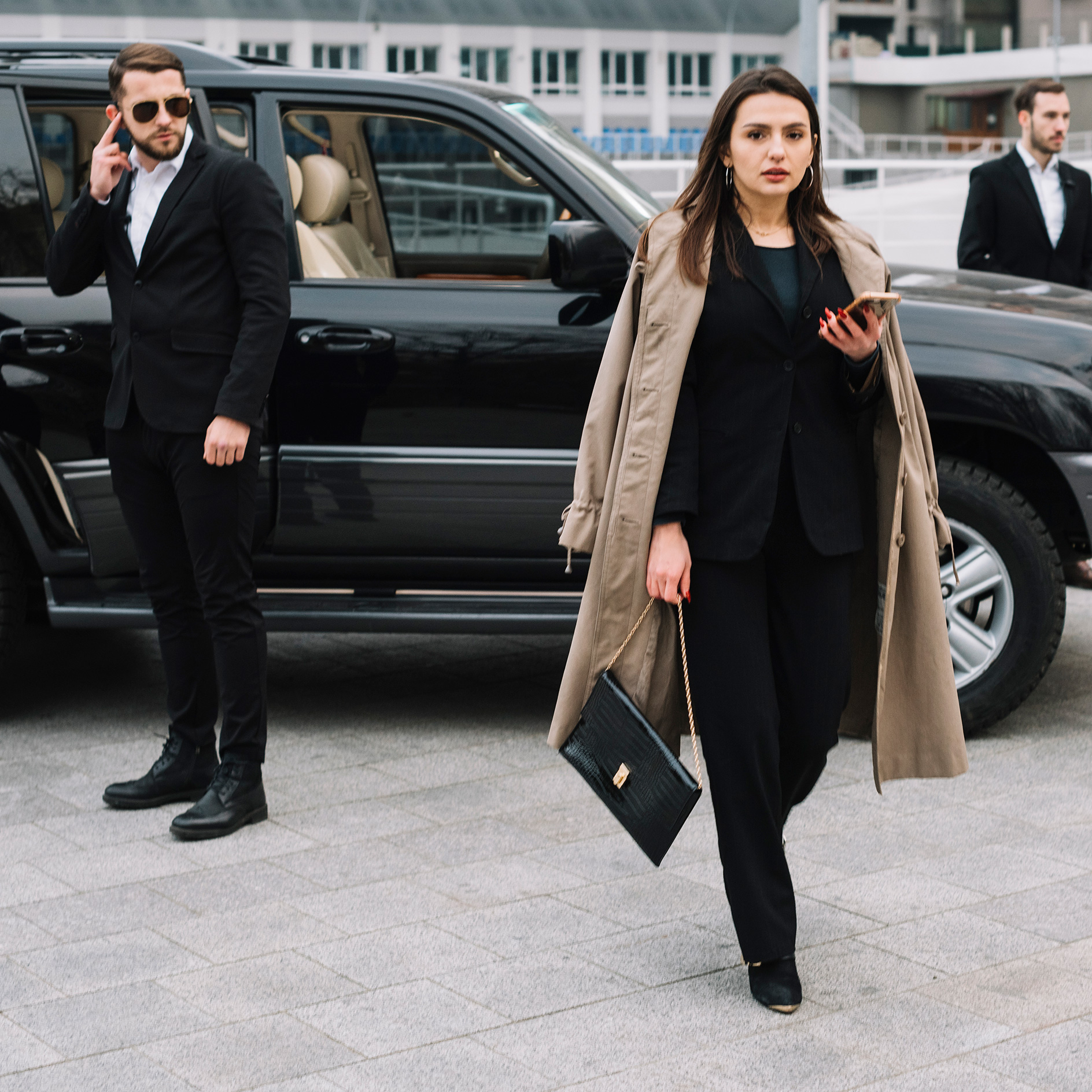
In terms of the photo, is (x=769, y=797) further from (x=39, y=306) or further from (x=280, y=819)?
(x=39, y=306)

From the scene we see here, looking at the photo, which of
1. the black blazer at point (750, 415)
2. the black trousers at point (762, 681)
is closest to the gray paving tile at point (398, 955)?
the black trousers at point (762, 681)

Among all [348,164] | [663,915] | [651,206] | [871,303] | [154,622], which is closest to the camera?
[871,303]

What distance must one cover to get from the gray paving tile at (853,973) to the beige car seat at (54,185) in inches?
125

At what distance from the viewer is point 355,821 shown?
4.46m

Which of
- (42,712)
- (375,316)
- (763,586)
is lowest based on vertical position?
(42,712)

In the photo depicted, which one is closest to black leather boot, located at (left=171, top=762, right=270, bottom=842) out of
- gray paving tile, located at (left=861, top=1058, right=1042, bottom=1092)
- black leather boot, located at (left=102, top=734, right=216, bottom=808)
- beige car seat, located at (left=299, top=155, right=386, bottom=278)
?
black leather boot, located at (left=102, top=734, right=216, bottom=808)

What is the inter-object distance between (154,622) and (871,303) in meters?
2.67

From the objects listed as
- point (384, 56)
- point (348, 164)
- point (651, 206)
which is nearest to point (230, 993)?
point (651, 206)

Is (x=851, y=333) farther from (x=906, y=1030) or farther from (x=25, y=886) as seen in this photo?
(x=25, y=886)

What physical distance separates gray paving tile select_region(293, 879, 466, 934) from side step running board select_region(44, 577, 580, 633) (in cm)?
124

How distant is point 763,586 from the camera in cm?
330

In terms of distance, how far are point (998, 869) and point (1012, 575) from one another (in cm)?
132

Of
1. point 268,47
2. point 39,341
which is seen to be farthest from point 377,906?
point 268,47

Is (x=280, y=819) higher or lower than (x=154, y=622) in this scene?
lower
